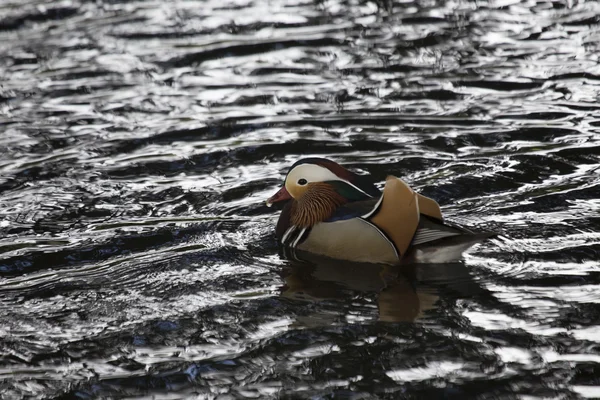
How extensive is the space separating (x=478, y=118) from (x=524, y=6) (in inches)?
169

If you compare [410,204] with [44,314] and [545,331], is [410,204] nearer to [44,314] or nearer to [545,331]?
[545,331]

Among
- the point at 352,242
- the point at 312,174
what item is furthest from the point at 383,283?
the point at 312,174

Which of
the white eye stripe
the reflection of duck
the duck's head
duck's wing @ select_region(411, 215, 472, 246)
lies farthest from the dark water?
the white eye stripe

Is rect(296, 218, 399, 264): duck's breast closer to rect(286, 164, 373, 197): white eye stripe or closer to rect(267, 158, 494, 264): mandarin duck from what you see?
rect(267, 158, 494, 264): mandarin duck

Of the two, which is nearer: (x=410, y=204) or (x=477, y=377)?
(x=477, y=377)

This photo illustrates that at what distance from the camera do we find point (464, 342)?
5.10 metres

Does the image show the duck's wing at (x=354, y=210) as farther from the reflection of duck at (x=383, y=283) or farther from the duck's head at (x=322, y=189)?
the reflection of duck at (x=383, y=283)

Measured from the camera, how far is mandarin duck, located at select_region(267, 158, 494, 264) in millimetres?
6027

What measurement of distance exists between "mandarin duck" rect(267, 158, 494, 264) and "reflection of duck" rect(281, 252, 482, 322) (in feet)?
0.21

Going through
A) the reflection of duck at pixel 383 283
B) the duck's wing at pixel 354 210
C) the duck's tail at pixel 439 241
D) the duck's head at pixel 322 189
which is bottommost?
the reflection of duck at pixel 383 283

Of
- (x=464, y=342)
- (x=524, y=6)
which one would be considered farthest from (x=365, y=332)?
(x=524, y=6)

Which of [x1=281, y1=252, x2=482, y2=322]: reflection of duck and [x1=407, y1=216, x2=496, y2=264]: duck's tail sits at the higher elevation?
[x1=407, y1=216, x2=496, y2=264]: duck's tail

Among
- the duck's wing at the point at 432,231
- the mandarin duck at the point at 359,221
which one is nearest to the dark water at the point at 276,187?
the mandarin duck at the point at 359,221

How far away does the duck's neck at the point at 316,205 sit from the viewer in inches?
256
